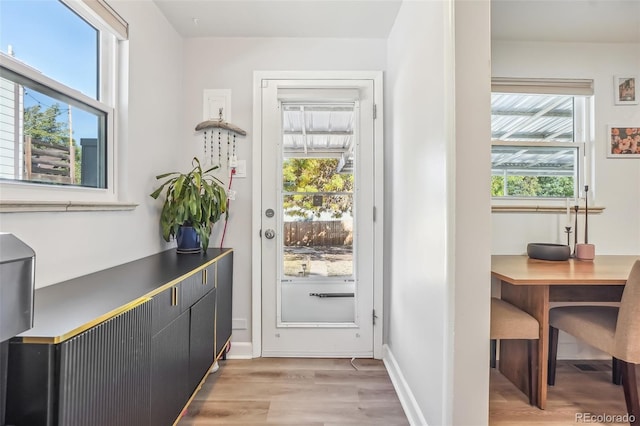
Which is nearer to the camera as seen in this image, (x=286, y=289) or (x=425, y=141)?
(x=425, y=141)

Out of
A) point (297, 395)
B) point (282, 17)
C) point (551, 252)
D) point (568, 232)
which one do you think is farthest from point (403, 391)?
point (282, 17)

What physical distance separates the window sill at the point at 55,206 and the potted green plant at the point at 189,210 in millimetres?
313

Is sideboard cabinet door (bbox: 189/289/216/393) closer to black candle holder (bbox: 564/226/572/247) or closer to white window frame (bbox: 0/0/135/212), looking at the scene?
white window frame (bbox: 0/0/135/212)

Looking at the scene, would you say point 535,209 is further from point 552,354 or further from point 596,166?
point 552,354

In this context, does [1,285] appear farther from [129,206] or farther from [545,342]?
[545,342]

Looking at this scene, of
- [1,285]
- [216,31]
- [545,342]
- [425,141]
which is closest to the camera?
[1,285]

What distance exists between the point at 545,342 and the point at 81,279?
2319 mm

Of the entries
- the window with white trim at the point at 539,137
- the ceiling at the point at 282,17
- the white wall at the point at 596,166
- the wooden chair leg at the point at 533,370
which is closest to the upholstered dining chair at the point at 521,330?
the wooden chair leg at the point at 533,370

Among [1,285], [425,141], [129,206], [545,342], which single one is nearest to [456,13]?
[425,141]

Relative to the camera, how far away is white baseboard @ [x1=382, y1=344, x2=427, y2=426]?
152 cm

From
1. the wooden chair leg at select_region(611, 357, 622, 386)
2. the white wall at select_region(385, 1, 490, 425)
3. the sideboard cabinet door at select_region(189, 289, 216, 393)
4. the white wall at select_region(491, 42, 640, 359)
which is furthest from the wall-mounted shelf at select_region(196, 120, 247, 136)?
the wooden chair leg at select_region(611, 357, 622, 386)

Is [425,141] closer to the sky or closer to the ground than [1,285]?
closer to the sky

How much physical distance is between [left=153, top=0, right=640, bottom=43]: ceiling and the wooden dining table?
159 centimetres

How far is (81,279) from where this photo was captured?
1293 mm
